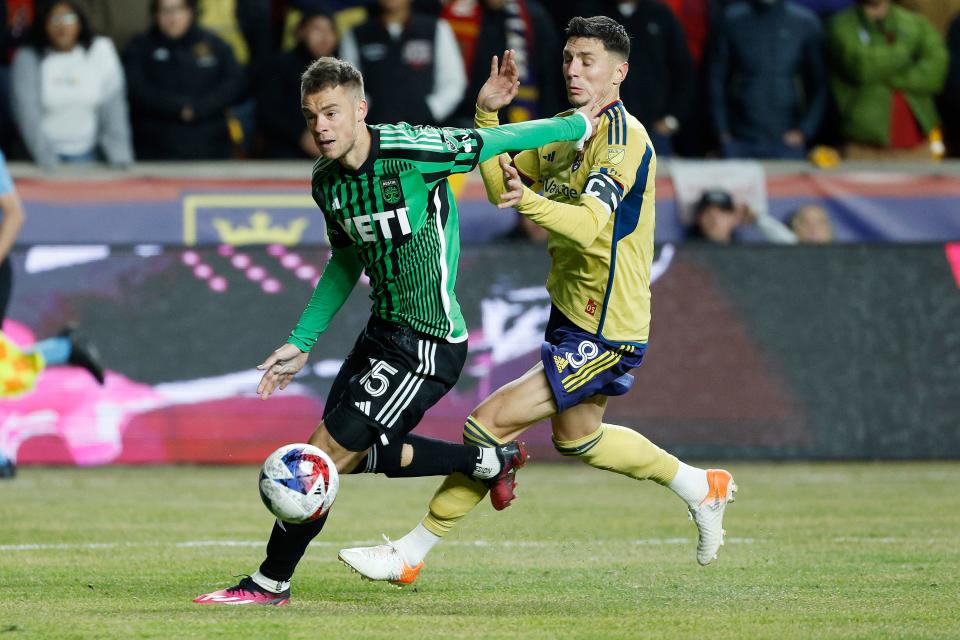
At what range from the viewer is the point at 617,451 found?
23.6 ft

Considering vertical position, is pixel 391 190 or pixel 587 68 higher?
pixel 587 68

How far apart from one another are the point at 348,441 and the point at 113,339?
6188 millimetres

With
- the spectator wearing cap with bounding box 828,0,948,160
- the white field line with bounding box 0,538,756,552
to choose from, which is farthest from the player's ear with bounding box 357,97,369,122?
the spectator wearing cap with bounding box 828,0,948,160

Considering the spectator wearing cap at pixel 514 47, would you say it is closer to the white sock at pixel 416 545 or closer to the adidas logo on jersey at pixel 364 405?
the white sock at pixel 416 545

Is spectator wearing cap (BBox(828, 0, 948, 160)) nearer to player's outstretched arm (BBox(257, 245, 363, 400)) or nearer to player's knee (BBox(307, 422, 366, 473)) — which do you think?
player's outstretched arm (BBox(257, 245, 363, 400))

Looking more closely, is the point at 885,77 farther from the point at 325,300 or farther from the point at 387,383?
the point at 387,383

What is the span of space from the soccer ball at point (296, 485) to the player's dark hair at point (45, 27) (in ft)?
25.5

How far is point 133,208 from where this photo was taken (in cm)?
1276

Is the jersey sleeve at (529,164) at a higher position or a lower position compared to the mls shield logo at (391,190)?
lower

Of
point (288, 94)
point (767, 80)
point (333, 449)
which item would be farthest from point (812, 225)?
point (333, 449)

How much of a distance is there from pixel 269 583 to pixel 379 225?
Answer: 4.73ft

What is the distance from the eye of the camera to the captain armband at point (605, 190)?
21.3 feet

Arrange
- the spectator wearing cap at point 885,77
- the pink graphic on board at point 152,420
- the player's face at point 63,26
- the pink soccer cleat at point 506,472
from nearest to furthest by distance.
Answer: the pink soccer cleat at point 506,472 → the pink graphic on board at point 152,420 → the player's face at point 63,26 → the spectator wearing cap at point 885,77

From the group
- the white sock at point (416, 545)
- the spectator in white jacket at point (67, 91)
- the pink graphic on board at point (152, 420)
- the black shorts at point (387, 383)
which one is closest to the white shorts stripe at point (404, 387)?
the black shorts at point (387, 383)
